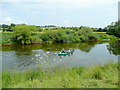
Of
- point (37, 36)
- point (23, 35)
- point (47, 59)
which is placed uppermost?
point (23, 35)

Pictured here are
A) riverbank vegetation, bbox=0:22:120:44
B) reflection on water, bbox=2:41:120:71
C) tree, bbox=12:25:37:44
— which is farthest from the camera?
riverbank vegetation, bbox=0:22:120:44

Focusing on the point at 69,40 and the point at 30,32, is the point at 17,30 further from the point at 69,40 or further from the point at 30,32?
the point at 69,40

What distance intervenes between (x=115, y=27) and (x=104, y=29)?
1607 centimetres

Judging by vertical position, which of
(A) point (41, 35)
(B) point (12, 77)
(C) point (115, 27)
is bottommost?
(B) point (12, 77)

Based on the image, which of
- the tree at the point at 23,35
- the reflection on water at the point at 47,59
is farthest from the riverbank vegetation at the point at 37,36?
the reflection on water at the point at 47,59

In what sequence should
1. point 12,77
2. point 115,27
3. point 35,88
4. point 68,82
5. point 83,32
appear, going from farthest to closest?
point 115,27 < point 83,32 < point 12,77 < point 68,82 < point 35,88

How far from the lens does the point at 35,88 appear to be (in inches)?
164

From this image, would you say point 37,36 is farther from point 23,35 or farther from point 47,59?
point 47,59

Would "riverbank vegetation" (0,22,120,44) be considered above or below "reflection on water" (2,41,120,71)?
above

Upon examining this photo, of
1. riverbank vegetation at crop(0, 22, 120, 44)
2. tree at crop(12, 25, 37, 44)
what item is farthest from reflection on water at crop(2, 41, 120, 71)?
riverbank vegetation at crop(0, 22, 120, 44)

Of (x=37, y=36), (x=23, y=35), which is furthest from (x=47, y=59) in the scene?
(x=37, y=36)

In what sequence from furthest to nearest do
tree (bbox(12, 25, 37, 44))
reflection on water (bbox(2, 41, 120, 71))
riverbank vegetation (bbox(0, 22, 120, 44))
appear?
riverbank vegetation (bbox(0, 22, 120, 44))
tree (bbox(12, 25, 37, 44))
reflection on water (bbox(2, 41, 120, 71))

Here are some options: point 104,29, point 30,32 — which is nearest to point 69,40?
point 30,32

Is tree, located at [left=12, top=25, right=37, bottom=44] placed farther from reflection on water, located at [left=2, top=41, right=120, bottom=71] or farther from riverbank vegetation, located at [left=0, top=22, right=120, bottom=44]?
reflection on water, located at [left=2, top=41, right=120, bottom=71]
